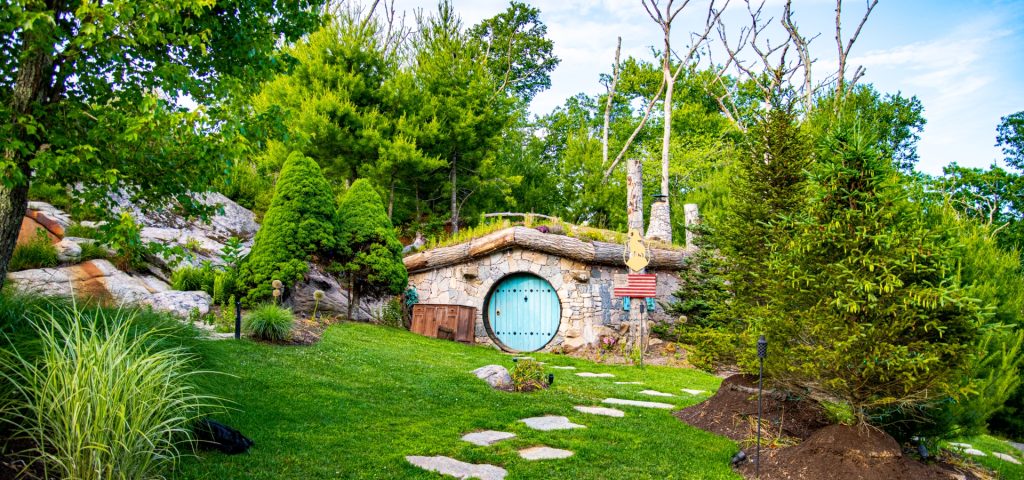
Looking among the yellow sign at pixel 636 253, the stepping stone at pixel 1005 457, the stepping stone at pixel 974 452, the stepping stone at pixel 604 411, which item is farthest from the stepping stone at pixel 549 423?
the yellow sign at pixel 636 253

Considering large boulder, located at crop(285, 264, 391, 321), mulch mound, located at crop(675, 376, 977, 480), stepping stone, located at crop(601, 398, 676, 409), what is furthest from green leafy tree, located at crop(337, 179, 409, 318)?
mulch mound, located at crop(675, 376, 977, 480)

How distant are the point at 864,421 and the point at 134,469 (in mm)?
4818

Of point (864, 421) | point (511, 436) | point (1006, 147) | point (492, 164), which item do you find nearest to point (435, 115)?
point (492, 164)

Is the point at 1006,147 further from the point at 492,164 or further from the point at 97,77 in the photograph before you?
the point at 97,77

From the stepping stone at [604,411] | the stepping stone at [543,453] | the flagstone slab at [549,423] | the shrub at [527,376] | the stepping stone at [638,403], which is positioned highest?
the shrub at [527,376]

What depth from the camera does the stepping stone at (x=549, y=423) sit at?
5.38 metres

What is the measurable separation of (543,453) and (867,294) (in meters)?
2.63

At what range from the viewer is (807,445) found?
15.1 ft

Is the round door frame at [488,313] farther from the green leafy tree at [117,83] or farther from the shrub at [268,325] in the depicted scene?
the green leafy tree at [117,83]

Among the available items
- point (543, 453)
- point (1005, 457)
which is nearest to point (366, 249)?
point (543, 453)

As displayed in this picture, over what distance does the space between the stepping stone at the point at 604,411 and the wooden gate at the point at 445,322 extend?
6268mm

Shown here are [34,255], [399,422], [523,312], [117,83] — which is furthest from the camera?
[523,312]

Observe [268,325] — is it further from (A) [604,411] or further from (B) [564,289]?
(B) [564,289]

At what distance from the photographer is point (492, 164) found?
17.2m
